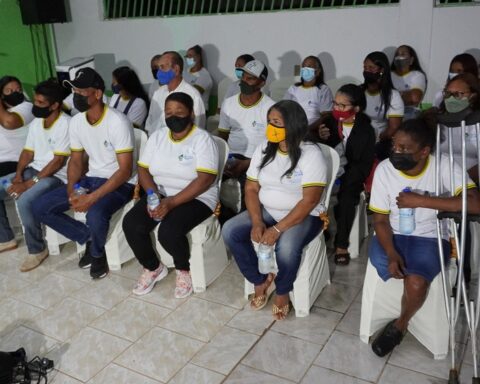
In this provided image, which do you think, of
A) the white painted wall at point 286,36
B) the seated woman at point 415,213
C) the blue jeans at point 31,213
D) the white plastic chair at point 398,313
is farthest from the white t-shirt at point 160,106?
the white plastic chair at point 398,313

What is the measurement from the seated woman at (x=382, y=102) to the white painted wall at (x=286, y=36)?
106 cm

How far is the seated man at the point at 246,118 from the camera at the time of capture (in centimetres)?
356

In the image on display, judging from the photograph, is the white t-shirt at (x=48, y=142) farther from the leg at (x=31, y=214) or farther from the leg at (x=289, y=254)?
the leg at (x=289, y=254)

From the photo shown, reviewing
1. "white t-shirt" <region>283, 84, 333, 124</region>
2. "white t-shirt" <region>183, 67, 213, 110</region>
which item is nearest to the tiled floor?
"white t-shirt" <region>283, 84, 333, 124</region>

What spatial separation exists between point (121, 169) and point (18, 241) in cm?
131

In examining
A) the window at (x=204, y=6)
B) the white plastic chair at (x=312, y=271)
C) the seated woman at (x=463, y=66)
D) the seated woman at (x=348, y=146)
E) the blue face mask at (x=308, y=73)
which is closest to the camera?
the white plastic chair at (x=312, y=271)

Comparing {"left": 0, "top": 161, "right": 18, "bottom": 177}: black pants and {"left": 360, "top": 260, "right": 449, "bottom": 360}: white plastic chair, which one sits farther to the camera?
{"left": 0, "top": 161, "right": 18, "bottom": 177}: black pants

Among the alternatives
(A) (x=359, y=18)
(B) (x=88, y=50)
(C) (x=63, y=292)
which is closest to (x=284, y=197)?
(C) (x=63, y=292)

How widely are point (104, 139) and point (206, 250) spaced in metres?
1.00

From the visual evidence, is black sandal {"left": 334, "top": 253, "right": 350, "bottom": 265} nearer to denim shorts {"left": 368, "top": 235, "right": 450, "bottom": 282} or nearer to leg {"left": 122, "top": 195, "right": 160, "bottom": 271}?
denim shorts {"left": 368, "top": 235, "right": 450, "bottom": 282}

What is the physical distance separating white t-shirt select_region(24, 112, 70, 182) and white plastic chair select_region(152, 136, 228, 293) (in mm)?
953

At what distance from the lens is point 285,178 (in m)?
2.71

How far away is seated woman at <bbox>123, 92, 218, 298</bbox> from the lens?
2.96m

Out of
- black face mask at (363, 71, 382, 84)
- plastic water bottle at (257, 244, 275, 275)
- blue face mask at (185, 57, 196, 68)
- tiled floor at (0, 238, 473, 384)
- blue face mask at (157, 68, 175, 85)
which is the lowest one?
tiled floor at (0, 238, 473, 384)
